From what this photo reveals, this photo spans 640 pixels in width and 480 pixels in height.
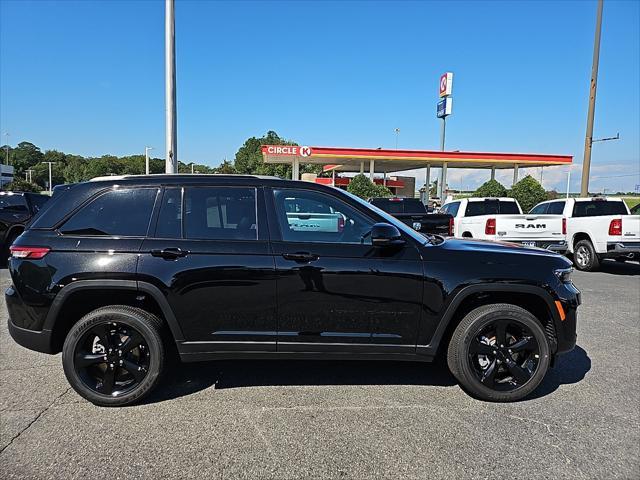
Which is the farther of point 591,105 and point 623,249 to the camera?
point 591,105

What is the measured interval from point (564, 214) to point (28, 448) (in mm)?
11820

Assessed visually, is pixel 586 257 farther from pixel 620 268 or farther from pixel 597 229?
pixel 620 268

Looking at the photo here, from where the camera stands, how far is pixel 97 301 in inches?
142

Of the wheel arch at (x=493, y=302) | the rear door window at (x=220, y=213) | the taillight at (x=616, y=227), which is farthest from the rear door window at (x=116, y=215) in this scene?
the taillight at (x=616, y=227)

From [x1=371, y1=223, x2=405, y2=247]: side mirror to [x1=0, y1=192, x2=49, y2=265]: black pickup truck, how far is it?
9.48m

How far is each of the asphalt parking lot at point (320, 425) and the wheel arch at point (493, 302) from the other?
0.49 metres

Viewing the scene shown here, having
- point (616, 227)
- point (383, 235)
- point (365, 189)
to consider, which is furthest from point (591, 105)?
point (383, 235)

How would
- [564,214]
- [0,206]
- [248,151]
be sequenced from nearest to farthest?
[0,206] < [564,214] < [248,151]

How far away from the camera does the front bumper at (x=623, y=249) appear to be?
952cm

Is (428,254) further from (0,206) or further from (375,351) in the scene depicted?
(0,206)

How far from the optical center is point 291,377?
4031 millimetres

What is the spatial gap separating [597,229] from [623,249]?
27.7 inches

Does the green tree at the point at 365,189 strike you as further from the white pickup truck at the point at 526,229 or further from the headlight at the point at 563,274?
the headlight at the point at 563,274

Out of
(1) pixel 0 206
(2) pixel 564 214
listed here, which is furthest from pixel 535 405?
(1) pixel 0 206
